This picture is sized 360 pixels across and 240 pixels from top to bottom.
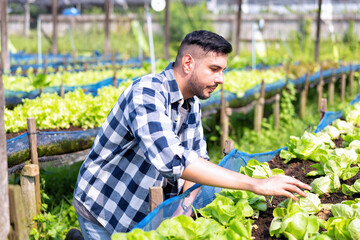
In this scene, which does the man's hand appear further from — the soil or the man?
the soil

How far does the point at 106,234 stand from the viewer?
101 inches

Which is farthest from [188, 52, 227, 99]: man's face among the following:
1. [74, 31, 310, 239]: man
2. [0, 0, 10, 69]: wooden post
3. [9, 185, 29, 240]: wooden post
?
[0, 0, 10, 69]: wooden post

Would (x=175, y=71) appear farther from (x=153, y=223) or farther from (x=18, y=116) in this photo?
(x=18, y=116)

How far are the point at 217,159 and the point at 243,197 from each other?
447 centimetres

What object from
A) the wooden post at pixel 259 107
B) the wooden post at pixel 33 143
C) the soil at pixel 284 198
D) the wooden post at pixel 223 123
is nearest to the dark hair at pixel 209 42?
the soil at pixel 284 198

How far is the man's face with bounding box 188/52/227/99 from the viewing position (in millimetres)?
2268

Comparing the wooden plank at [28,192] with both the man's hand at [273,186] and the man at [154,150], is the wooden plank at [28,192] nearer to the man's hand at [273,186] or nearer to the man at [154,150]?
the man at [154,150]

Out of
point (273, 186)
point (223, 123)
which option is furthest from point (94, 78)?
point (273, 186)

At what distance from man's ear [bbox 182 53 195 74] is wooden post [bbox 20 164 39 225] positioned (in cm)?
216

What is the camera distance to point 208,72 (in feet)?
7.47

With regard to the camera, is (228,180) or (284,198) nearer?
(228,180)

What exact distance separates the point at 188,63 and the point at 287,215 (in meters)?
0.94

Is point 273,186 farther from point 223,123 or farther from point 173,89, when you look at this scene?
point 223,123

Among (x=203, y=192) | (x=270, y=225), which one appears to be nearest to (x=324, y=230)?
(x=270, y=225)
